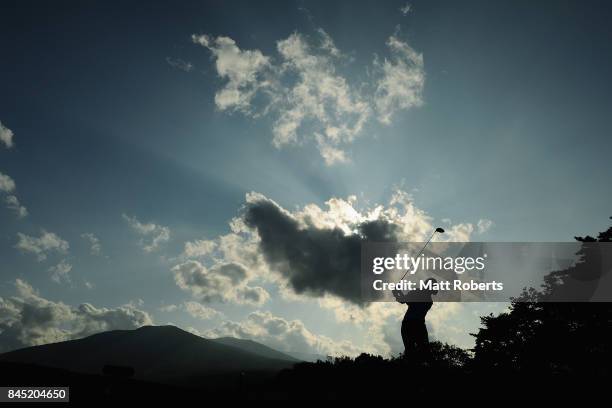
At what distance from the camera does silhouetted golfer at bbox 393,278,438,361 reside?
18625 millimetres

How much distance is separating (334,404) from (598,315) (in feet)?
100

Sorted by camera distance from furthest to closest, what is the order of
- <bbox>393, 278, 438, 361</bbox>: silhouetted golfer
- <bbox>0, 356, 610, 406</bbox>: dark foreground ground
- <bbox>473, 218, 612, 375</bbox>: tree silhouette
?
<bbox>473, 218, 612, 375</bbox>: tree silhouette
<bbox>393, 278, 438, 361</bbox>: silhouetted golfer
<bbox>0, 356, 610, 406</bbox>: dark foreground ground

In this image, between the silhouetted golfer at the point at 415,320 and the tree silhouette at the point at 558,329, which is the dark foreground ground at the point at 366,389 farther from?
Answer: the tree silhouette at the point at 558,329

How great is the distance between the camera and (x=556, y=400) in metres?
9.60

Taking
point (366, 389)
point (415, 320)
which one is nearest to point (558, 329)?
point (415, 320)

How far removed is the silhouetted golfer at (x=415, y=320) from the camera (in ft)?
61.1

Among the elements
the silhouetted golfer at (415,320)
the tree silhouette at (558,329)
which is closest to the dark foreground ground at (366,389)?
the silhouetted golfer at (415,320)

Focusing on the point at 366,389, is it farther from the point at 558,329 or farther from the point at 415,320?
the point at 558,329

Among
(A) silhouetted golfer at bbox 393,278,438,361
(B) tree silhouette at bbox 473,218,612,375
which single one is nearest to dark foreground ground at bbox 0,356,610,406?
(A) silhouetted golfer at bbox 393,278,438,361

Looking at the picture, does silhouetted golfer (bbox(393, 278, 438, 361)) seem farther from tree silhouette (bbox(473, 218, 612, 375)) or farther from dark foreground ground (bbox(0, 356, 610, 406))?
tree silhouette (bbox(473, 218, 612, 375))

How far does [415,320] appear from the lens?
19031 millimetres

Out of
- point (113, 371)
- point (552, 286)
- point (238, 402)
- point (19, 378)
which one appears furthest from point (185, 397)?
point (552, 286)

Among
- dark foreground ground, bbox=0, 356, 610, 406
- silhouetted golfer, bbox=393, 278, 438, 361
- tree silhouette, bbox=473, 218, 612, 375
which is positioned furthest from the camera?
tree silhouette, bbox=473, 218, 612, 375

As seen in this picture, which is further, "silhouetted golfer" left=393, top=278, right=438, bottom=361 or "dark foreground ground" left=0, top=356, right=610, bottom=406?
"silhouetted golfer" left=393, top=278, right=438, bottom=361
